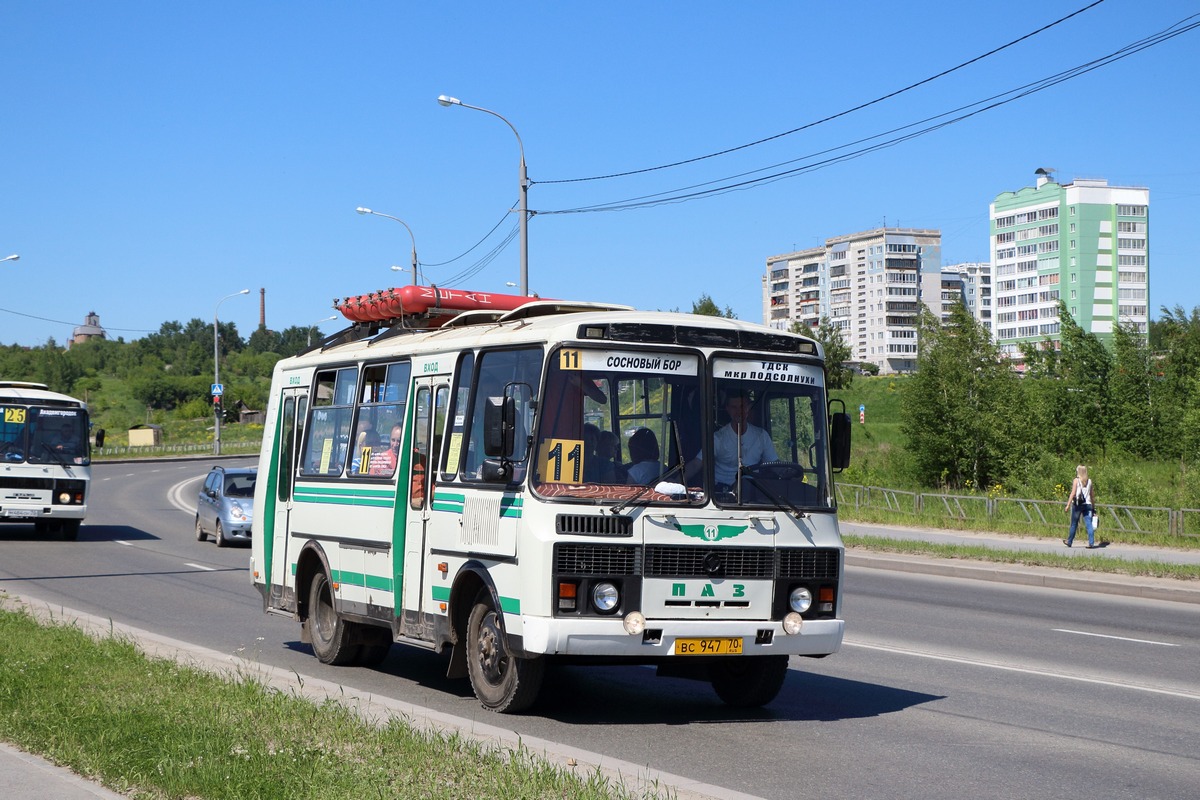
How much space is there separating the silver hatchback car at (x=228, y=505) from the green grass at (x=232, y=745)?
18.5 meters

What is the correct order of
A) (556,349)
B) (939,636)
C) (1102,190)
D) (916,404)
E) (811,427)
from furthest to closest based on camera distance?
1. (1102,190)
2. (916,404)
3. (939,636)
4. (811,427)
5. (556,349)

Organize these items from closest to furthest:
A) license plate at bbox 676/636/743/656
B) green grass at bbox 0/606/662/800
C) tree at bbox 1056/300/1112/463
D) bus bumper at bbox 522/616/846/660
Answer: green grass at bbox 0/606/662/800, bus bumper at bbox 522/616/846/660, license plate at bbox 676/636/743/656, tree at bbox 1056/300/1112/463

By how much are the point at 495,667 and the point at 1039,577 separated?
14472 millimetres

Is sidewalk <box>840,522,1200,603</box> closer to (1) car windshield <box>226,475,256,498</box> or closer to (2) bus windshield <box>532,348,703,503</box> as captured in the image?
(1) car windshield <box>226,475,256,498</box>

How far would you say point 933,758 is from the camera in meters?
8.08

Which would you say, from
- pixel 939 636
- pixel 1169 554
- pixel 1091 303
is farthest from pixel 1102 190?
pixel 939 636

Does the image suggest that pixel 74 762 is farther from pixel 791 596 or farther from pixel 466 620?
pixel 791 596

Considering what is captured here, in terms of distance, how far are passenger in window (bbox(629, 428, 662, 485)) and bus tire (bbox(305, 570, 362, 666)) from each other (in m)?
3.92

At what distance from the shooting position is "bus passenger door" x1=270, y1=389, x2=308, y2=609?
12875 millimetres

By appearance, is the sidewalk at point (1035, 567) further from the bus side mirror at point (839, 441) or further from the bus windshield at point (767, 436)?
the bus windshield at point (767, 436)

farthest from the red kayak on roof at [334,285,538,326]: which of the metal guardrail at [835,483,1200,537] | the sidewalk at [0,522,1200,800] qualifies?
the metal guardrail at [835,483,1200,537]

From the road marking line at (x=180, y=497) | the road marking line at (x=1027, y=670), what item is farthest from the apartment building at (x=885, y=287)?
the road marking line at (x=1027, y=670)

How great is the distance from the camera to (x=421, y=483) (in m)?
10.5

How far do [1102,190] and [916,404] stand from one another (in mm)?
150147
